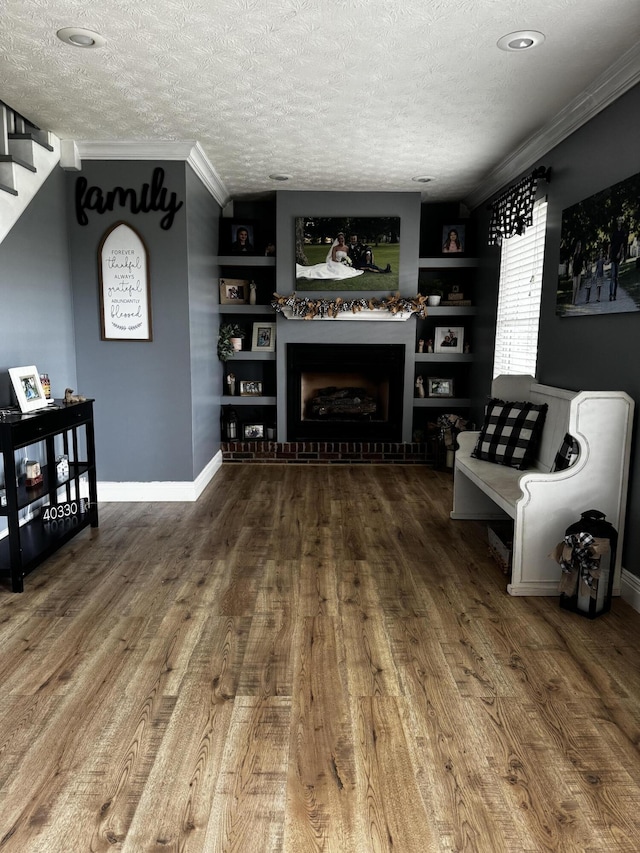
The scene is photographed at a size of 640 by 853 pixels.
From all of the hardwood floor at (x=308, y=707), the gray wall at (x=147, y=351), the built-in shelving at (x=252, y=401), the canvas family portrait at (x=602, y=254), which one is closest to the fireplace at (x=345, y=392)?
the built-in shelving at (x=252, y=401)

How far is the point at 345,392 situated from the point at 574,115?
333 centimetres

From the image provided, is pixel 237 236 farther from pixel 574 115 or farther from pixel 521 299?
pixel 574 115

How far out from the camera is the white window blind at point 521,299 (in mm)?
4184

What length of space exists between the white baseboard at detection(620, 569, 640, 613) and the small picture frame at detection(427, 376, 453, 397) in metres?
3.37

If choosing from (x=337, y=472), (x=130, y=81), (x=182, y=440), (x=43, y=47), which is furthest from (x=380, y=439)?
(x=43, y=47)

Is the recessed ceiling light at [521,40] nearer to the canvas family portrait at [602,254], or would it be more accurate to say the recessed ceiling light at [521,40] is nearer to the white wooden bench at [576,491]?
the canvas family portrait at [602,254]


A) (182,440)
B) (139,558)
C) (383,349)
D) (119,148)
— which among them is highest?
(119,148)

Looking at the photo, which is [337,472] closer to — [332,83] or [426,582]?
[426,582]

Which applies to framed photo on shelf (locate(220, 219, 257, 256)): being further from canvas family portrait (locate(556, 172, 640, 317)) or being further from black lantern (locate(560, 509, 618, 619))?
black lantern (locate(560, 509, 618, 619))

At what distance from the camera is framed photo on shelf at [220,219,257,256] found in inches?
228

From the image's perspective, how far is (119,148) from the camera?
4172 millimetres

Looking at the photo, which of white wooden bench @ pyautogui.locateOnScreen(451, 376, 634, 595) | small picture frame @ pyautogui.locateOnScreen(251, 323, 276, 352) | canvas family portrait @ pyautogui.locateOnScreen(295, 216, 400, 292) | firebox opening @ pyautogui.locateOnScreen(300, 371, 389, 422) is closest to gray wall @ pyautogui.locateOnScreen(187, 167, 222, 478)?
small picture frame @ pyautogui.locateOnScreen(251, 323, 276, 352)

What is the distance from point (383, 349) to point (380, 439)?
91cm

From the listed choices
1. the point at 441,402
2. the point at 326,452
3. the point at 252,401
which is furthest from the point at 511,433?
the point at 252,401
